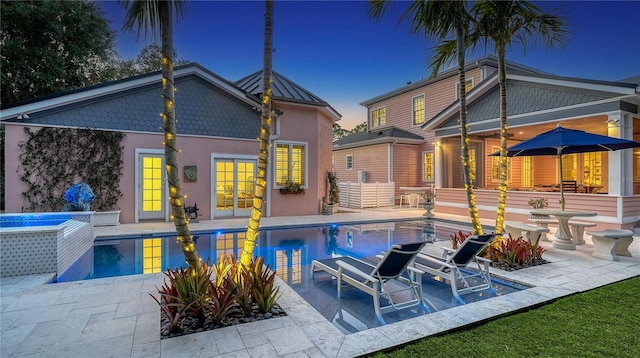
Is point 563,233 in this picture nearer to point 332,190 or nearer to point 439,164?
point 439,164

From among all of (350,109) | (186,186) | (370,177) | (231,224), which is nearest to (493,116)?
(370,177)

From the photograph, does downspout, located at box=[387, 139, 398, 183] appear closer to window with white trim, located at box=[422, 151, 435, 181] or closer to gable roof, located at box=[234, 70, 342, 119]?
window with white trim, located at box=[422, 151, 435, 181]

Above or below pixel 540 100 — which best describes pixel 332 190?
below

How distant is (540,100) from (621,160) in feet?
9.60

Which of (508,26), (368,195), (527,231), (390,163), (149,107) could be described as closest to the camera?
(508,26)

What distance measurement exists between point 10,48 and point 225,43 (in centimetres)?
919

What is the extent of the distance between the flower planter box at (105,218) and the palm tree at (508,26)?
36.1ft

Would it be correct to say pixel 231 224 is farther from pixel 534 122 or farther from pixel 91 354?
pixel 534 122

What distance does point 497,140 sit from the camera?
1492 cm

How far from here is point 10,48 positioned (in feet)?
45.4

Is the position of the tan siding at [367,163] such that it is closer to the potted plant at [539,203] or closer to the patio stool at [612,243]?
the potted plant at [539,203]

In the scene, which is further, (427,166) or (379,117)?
(379,117)

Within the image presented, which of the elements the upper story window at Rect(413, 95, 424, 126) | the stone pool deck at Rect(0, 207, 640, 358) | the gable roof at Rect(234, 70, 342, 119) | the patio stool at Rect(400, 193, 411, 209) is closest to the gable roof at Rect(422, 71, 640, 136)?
the patio stool at Rect(400, 193, 411, 209)

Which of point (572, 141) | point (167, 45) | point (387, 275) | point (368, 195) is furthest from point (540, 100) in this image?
point (167, 45)
